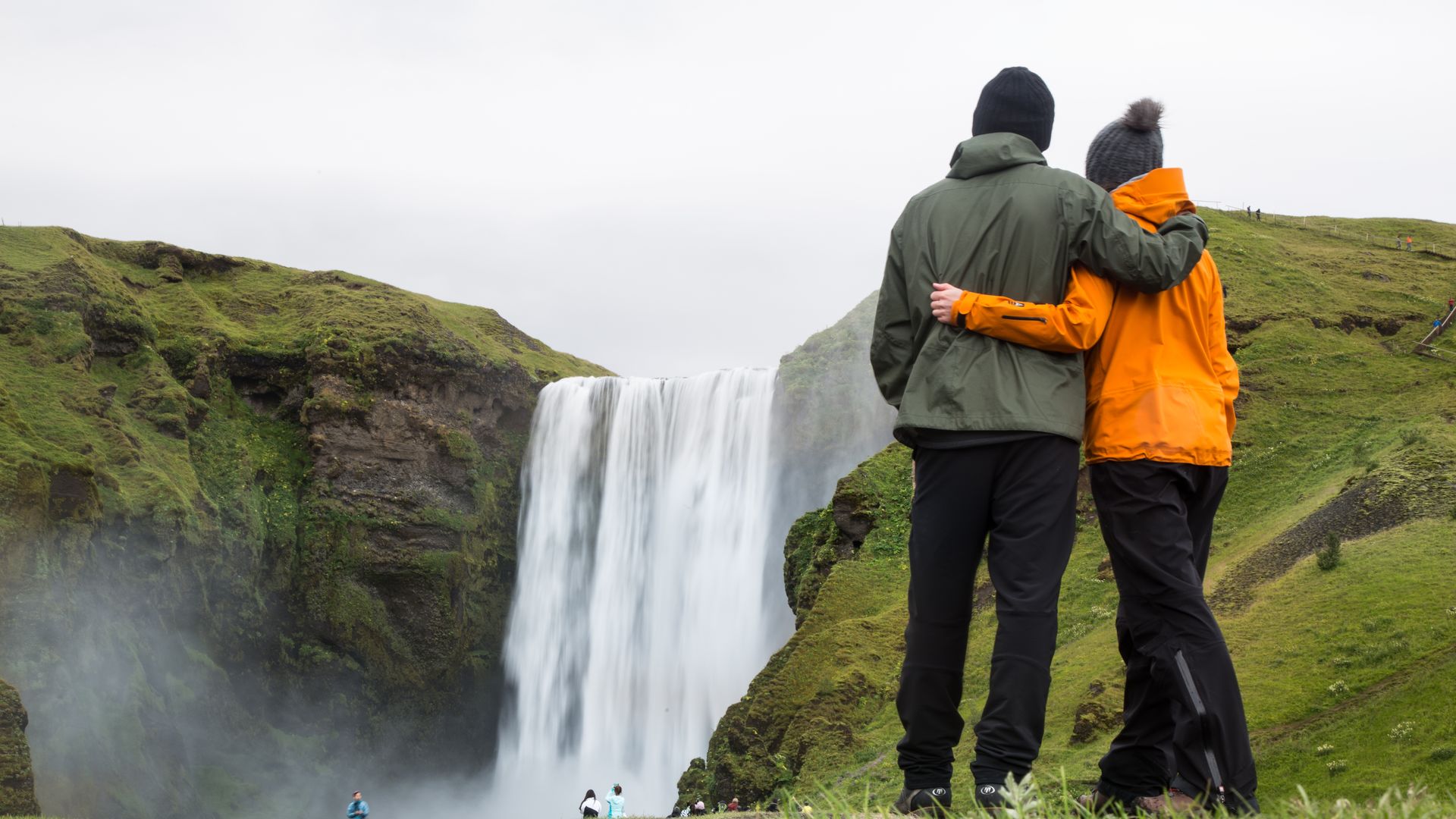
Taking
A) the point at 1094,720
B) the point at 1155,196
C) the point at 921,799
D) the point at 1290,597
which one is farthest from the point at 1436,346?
the point at 921,799

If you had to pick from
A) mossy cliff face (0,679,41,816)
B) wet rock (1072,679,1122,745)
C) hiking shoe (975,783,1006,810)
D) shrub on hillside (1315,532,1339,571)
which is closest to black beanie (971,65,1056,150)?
hiking shoe (975,783,1006,810)

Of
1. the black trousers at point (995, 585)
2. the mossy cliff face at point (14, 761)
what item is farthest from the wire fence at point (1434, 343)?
the mossy cliff face at point (14, 761)

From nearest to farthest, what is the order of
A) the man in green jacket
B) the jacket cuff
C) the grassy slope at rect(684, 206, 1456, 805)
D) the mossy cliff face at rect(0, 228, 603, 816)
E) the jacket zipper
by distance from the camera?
the jacket zipper → the man in green jacket → the jacket cuff → the grassy slope at rect(684, 206, 1456, 805) → the mossy cliff face at rect(0, 228, 603, 816)

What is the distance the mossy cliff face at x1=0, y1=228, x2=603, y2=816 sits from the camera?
96.6 ft

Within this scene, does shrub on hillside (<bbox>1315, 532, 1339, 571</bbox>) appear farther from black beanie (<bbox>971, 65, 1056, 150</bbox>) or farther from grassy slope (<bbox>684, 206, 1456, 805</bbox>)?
black beanie (<bbox>971, 65, 1056, 150</bbox>)

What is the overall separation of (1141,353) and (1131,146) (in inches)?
43.2

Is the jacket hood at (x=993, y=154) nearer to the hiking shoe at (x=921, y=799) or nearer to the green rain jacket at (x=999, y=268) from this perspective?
the green rain jacket at (x=999, y=268)

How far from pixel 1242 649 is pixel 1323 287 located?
16.9 m

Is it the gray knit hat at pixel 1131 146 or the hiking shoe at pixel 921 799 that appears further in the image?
the gray knit hat at pixel 1131 146

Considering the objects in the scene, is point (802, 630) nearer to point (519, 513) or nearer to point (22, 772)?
point (22, 772)

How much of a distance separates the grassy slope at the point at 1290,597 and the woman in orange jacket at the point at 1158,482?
0.83m

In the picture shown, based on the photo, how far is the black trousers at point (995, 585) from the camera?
14.4 feet

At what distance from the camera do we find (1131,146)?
5215mm

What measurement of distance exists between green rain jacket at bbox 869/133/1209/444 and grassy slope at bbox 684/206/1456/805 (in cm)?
164
